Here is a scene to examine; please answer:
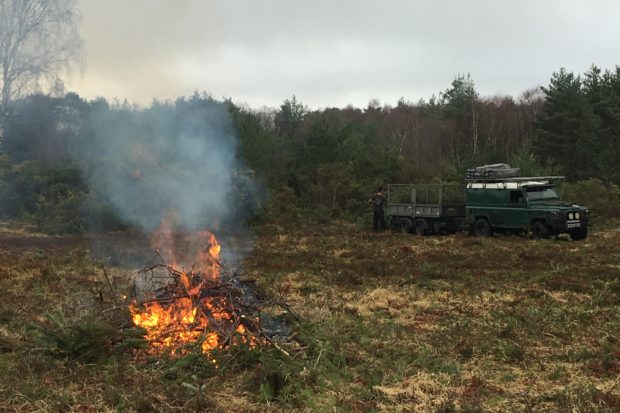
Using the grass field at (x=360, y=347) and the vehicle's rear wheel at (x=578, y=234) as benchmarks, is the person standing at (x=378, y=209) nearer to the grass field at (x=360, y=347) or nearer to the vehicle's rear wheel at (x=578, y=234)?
the vehicle's rear wheel at (x=578, y=234)

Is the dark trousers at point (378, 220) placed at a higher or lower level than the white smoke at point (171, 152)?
lower

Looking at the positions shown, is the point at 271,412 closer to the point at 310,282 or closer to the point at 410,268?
the point at 310,282

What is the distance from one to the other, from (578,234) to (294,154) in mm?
18890

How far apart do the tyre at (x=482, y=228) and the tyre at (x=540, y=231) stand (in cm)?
170

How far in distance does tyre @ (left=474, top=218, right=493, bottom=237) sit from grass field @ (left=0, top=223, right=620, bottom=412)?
6505 millimetres

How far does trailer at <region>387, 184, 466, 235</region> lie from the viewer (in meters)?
22.0

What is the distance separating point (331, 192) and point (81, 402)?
26.1m

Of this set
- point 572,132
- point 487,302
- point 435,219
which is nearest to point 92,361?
point 487,302

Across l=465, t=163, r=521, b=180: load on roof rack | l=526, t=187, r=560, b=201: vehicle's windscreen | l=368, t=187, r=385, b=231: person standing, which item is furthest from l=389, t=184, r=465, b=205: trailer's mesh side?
l=526, t=187, r=560, b=201: vehicle's windscreen

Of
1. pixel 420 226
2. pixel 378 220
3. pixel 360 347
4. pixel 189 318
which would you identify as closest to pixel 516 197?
pixel 420 226

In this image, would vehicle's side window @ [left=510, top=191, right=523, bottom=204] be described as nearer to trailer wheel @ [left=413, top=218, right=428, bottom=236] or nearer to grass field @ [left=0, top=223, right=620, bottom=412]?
trailer wheel @ [left=413, top=218, right=428, bottom=236]

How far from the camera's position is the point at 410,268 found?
44.3 feet

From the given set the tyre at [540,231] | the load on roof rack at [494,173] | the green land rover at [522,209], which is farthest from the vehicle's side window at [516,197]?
the load on roof rack at [494,173]

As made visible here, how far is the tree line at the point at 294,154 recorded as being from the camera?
23.5m
